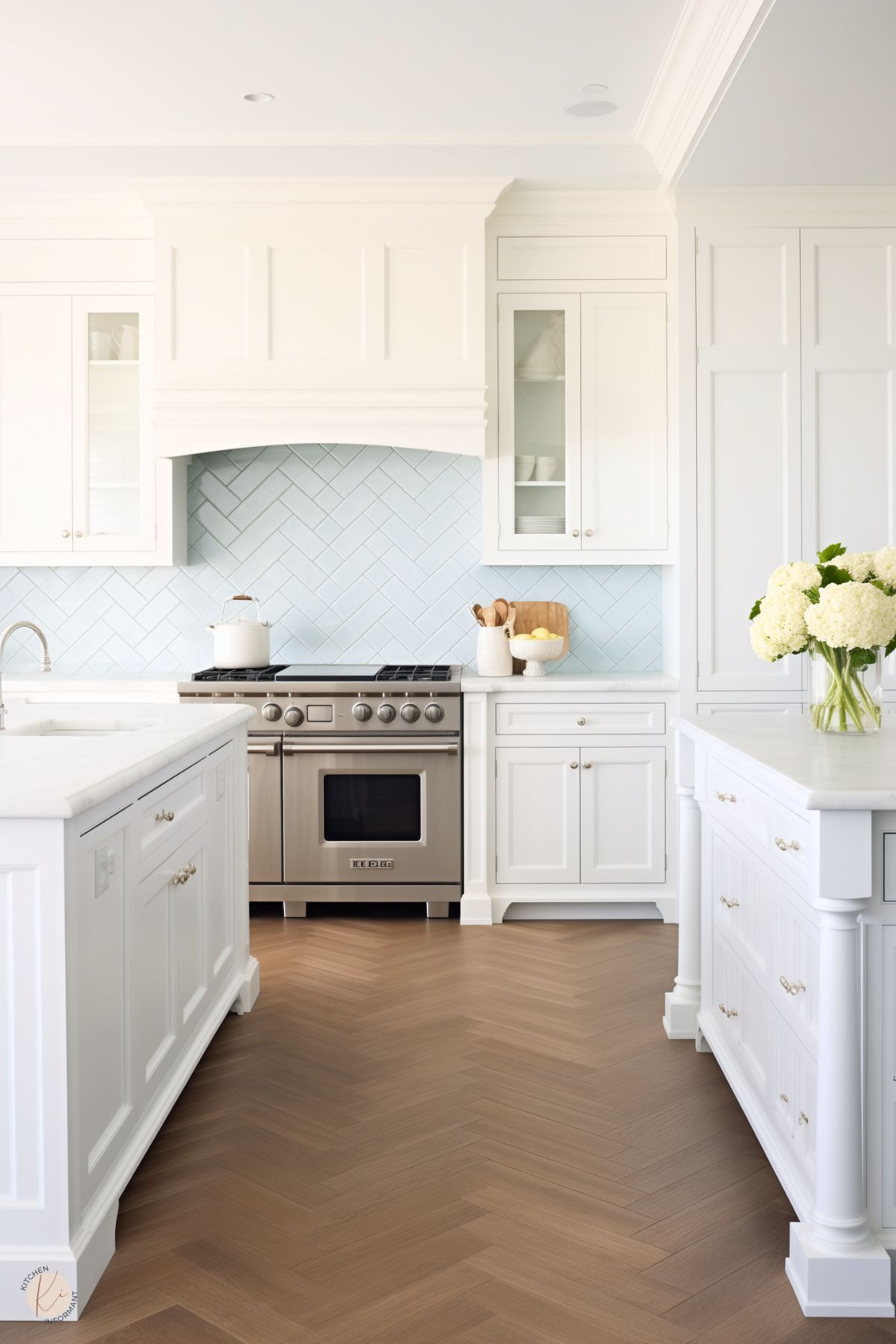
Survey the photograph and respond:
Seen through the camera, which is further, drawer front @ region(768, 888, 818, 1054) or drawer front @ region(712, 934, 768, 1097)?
drawer front @ region(712, 934, 768, 1097)

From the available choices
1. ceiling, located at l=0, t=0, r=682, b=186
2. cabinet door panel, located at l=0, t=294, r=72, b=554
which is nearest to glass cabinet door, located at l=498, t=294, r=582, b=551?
ceiling, located at l=0, t=0, r=682, b=186

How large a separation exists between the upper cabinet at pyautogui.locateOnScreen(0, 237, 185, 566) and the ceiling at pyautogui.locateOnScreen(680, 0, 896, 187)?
224cm

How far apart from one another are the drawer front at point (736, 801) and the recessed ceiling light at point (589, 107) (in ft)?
7.56

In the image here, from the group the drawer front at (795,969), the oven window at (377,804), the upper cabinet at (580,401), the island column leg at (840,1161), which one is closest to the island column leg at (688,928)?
the drawer front at (795,969)

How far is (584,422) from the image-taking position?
14.1ft

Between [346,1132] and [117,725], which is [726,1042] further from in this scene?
[117,725]

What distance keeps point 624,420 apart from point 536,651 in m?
0.99

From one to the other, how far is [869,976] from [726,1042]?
85 cm

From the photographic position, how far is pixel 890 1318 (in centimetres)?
179

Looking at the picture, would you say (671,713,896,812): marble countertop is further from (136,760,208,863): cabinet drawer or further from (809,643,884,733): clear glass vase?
(136,760,208,863): cabinet drawer

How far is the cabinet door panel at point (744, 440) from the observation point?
157 inches

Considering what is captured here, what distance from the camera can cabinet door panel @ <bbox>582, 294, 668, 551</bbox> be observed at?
427 cm

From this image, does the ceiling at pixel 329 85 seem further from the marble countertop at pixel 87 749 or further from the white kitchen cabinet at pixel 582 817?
the white kitchen cabinet at pixel 582 817

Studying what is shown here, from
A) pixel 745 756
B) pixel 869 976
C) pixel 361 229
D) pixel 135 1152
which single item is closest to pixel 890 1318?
pixel 869 976
